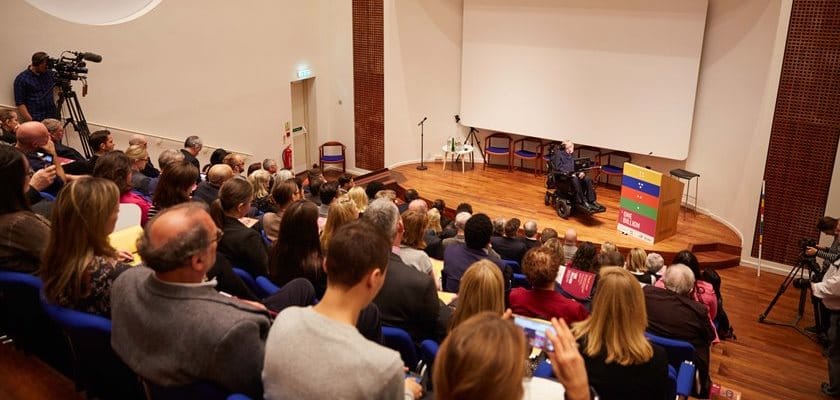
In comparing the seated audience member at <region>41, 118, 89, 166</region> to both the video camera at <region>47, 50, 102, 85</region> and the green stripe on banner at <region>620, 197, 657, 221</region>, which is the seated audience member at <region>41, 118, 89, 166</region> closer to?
the video camera at <region>47, 50, 102, 85</region>

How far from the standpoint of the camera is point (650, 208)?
7680mm

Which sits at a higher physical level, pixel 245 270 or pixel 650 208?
pixel 245 270

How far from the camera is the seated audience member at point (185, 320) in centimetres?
175

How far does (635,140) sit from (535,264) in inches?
274

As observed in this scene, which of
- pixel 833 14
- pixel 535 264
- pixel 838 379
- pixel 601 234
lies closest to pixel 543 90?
pixel 601 234

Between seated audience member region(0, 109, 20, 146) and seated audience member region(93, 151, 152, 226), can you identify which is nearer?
seated audience member region(93, 151, 152, 226)

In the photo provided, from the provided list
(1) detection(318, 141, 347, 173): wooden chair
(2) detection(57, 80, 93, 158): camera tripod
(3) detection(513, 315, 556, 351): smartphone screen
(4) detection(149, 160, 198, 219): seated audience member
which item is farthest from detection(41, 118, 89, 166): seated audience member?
(1) detection(318, 141, 347, 173): wooden chair

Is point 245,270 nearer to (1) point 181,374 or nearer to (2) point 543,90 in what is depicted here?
(1) point 181,374

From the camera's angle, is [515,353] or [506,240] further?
[506,240]

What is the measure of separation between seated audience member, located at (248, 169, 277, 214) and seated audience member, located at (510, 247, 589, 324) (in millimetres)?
2678

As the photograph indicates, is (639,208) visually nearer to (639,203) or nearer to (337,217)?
(639,203)

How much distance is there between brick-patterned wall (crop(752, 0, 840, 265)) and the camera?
22.8 ft

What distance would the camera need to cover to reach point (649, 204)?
7.68 meters

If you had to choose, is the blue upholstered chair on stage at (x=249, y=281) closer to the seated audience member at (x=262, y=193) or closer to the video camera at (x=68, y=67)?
the seated audience member at (x=262, y=193)
